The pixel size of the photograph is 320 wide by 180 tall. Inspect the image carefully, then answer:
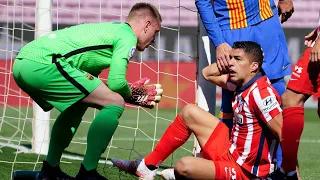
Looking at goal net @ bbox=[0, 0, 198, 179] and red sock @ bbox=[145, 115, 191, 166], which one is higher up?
red sock @ bbox=[145, 115, 191, 166]

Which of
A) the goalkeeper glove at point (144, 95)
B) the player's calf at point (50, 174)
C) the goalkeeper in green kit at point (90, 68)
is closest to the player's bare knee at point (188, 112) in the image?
the goalkeeper glove at point (144, 95)

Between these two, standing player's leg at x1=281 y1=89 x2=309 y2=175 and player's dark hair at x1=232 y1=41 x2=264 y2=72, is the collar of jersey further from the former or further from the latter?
standing player's leg at x1=281 y1=89 x2=309 y2=175

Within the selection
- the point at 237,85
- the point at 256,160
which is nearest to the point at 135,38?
the point at 237,85

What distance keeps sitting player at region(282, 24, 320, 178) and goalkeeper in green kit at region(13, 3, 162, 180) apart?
98 centimetres

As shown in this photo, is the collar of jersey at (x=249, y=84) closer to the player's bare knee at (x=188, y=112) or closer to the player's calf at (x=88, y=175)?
the player's bare knee at (x=188, y=112)

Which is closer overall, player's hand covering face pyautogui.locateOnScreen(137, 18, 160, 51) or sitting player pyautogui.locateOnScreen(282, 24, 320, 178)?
sitting player pyautogui.locateOnScreen(282, 24, 320, 178)

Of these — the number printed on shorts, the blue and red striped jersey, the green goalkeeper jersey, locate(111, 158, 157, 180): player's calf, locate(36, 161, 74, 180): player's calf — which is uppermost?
the blue and red striped jersey

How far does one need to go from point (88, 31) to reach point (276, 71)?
54.9 inches

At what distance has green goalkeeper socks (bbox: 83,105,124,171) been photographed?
4473mm

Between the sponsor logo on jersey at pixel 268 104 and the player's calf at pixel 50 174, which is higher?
the sponsor logo on jersey at pixel 268 104

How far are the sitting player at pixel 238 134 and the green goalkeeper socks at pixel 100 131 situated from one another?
378 millimetres

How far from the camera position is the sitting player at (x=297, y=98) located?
14.8 ft

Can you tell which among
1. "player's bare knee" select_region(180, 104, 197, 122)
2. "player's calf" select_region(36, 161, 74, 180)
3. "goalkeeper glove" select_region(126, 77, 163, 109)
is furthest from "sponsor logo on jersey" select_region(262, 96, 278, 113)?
"player's calf" select_region(36, 161, 74, 180)

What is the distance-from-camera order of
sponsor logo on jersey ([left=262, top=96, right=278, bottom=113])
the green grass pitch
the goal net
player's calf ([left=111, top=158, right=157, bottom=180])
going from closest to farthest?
1. sponsor logo on jersey ([left=262, top=96, right=278, bottom=113])
2. player's calf ([left=111, top=158, right=157, bottom=180])
3. the green grass pitch
4. the goal net
